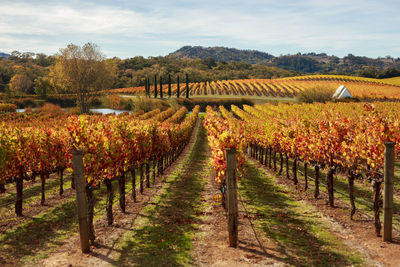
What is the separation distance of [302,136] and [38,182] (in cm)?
1684

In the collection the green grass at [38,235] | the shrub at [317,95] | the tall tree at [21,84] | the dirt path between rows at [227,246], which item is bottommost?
the green grass at [38,235]

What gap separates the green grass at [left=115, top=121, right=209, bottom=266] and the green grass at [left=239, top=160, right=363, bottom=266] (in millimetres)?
2754

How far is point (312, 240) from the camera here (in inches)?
381

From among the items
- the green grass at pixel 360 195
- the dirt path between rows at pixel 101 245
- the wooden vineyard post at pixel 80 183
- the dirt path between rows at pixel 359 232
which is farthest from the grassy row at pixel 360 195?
the wooden vineyard post at pixel 80 183

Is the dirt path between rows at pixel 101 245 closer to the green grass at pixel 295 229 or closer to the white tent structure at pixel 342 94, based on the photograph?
the green grass at pixel 295 229

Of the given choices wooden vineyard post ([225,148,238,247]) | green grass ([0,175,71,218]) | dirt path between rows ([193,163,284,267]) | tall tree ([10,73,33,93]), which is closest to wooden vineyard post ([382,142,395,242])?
dirt path between rows ([193,163,284,267])

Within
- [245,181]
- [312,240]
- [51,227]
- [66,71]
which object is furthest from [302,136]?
[66,71]

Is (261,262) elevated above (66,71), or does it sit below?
below

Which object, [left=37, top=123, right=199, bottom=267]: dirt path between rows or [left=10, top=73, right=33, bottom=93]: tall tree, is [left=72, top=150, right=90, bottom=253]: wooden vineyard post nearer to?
[left=37, top=123, right=199, bottom=267]: dirt path between rows

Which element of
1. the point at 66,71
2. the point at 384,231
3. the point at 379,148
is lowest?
the point at 384,231

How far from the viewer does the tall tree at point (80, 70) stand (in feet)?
194

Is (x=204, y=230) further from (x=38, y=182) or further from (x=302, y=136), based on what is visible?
(x=38, y=182)

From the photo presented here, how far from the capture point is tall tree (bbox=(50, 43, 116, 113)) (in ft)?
194

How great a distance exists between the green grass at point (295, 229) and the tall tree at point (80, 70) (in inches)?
2087
